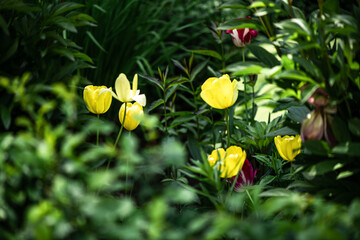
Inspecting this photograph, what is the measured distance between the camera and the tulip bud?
3.02 feet

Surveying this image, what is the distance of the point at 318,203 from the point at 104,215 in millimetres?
316

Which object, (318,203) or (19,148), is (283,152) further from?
(19,148)

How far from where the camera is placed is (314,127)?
0.93 m

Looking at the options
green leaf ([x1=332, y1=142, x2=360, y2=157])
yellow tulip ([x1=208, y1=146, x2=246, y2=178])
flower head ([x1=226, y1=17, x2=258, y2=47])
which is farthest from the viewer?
flower head ([x1=226, y1=17, x2=258, y2=47])

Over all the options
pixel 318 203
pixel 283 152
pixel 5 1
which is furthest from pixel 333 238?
pixel 5 1

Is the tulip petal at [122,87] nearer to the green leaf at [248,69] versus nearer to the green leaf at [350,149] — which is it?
the green leaf at [248,69]

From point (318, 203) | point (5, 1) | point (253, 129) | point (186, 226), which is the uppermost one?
point (5, 1)

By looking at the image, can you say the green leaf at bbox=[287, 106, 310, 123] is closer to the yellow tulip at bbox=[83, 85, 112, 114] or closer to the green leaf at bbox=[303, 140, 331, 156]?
the green leaf at bbox=[303, 140, 331, 156]

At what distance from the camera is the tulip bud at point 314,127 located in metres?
0.92

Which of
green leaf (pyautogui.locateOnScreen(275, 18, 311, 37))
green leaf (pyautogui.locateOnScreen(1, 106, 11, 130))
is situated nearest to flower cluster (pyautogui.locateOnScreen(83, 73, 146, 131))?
green leaf (pyautogui.locateOnScreen(1, 106, 11, 130))

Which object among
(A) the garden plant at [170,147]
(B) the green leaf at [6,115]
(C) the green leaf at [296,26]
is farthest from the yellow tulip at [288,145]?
(B) the green leaf at [6,115]

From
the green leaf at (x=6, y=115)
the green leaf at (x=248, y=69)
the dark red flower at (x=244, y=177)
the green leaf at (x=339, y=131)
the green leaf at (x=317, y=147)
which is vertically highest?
the green leaf at (x=248, y=69)

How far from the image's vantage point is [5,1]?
94cm

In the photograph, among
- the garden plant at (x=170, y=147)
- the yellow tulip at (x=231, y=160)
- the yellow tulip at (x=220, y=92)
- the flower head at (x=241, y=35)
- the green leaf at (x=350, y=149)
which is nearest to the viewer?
the garden plant at (x=170, y=147)
